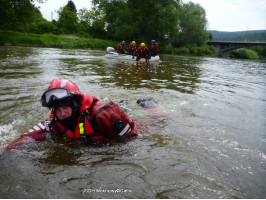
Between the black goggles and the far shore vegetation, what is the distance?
34.1 m

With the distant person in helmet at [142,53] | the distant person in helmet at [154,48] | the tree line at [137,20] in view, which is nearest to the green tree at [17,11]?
the tree line at [137,20]

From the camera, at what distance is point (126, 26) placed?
1487 inches

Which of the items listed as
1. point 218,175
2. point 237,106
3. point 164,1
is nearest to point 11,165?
point 218,175

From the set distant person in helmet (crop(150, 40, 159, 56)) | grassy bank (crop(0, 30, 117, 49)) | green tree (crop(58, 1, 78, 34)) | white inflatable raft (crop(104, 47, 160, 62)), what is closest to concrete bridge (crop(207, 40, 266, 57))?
grassy bank (crop(0, 30, 117, 49))

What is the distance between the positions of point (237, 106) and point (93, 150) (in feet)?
15.9

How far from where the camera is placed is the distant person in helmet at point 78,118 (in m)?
2.72

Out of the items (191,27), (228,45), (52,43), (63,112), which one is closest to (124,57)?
(63,112)

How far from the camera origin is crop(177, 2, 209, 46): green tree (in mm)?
48375

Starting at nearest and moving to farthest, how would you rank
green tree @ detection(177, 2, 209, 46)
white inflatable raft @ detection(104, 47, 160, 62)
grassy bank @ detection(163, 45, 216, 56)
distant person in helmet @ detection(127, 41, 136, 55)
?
white inflatable raft @ detection(104, 47, 160, 62) < distant person in helmet @ detection(127, 41, 136, 55) < grassy bank @ detection(163, 45, 216, 56) < green tree @ detection(177, 2, 209, 46)

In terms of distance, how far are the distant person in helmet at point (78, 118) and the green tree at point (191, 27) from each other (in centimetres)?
5073

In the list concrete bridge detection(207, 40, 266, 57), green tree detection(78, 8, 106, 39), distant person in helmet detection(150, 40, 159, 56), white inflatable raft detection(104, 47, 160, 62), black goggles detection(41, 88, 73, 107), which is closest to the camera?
black goggles detection(41, 88, 73, 107)

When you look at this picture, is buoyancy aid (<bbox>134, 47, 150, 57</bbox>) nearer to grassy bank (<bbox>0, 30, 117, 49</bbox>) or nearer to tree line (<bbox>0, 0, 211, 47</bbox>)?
tree line (<bbox>0, 0, 211, 47</bbox>)

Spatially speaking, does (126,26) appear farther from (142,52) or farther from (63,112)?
(63,112)

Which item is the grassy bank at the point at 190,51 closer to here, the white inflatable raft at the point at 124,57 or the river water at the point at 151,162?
the white inflatable raft at the point at 124,57
